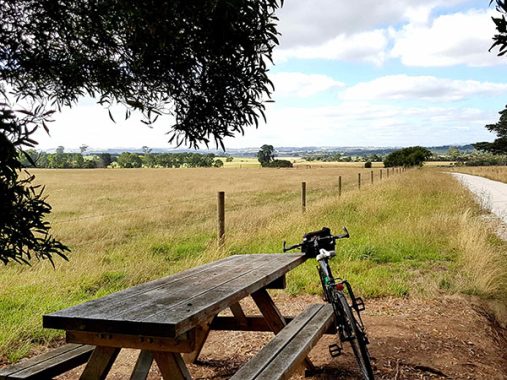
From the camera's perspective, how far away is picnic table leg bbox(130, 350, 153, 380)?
2.77m

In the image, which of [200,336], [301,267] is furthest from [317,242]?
[301,267]

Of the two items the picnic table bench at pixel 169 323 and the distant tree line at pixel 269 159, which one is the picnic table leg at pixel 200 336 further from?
the distant tree line at pixel 269 159

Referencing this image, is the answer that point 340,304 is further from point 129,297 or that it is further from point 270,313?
point 129,297

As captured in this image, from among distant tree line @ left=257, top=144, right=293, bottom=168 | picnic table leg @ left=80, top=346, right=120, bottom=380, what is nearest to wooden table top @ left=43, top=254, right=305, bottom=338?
picnic table leg @ left=80, top=346, right=120, bottom=380

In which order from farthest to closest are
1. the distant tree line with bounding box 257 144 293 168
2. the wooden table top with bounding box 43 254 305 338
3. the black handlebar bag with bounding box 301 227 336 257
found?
the distant tree line with bounding box 257 144 293 168, the black handlebar bag with bounding box 301 227 336 257, the wooden table top with bounding box 43 254 305 338

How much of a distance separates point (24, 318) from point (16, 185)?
3732 mm

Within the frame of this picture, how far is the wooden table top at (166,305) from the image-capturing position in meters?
2.48


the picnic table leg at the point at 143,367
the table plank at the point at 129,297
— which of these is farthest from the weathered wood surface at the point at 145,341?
the picnic table leg at the point at 143,367

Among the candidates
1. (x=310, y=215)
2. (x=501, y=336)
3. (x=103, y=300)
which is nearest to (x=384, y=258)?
(x=501, y=336)

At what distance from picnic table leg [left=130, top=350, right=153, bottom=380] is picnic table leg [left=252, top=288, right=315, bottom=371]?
153cm

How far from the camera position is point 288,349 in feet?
10.6

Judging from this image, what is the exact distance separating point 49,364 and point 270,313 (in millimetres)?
1916

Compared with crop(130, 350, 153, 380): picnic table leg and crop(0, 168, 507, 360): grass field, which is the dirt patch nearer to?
crop(0, 168, 507, 360): grass field

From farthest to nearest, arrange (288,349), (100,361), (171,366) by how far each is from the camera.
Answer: (288,349)
(100,361)
(171,366)
